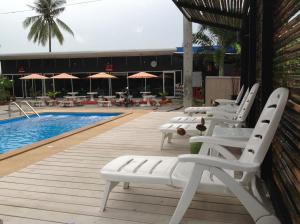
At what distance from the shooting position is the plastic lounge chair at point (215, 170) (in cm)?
211

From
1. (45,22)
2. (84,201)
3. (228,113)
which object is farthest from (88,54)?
(84,201)

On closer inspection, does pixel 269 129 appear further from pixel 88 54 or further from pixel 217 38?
pixel 88 54

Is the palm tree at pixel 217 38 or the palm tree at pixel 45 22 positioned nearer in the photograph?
the palm tree at pixel 217 38

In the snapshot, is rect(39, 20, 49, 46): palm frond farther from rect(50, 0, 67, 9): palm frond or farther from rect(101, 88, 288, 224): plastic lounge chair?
rect(101, 88, 288, 224): plastic lounge chair

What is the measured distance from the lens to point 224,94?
11.3 metres

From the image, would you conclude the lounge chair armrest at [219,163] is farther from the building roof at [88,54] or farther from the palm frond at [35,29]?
the palm frond at [35,29]

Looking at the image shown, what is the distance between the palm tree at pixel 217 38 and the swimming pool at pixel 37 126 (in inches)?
194

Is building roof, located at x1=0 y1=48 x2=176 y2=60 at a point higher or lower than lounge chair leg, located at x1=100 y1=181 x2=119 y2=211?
higher

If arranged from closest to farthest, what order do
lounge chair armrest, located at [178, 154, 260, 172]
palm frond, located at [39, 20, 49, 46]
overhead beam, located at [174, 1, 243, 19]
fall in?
lounge chair armrest, located at [178, 154, 260, 172] → overhead beam, located at [174, 1, 243, 19] → palm frond, located at [39, 20, 49, 46]

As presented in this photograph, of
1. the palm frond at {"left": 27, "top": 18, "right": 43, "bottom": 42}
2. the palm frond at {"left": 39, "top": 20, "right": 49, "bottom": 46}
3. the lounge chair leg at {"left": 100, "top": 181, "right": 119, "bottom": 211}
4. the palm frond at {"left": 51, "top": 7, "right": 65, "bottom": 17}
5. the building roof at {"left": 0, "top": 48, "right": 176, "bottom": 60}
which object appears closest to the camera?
the lounge chair leg at {"left": 100, "top": 181, "right": 119, "bottom": 211}

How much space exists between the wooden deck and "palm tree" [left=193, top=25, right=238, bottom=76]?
970 cm

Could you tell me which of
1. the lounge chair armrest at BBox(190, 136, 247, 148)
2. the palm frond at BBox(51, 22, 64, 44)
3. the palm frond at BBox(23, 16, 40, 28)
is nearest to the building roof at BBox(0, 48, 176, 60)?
the palm frond at BBox(51, 22, 64, 44)

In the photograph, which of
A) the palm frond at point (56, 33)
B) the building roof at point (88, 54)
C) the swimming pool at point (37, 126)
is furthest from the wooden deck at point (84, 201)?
the palm frond at point (56, 33)

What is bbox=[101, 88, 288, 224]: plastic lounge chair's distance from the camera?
2.11m
